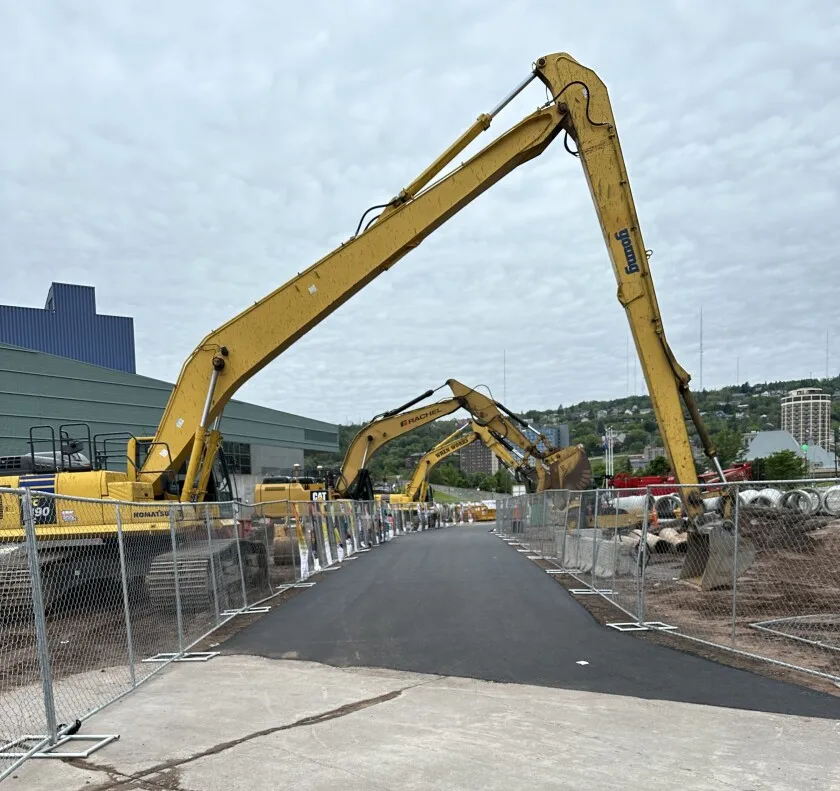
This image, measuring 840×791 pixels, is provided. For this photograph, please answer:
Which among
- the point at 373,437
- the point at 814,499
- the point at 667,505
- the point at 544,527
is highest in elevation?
the point at 373,437

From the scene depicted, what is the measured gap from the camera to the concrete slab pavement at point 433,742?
15.3 ft

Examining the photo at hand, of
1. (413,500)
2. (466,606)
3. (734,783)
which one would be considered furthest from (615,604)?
(413,500)

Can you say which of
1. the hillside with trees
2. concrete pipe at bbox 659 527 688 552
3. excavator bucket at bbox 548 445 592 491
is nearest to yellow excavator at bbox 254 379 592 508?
excavator bucket at bbox 548 445 592 491

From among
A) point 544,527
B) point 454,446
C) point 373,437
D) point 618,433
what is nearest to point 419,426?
point 373,437

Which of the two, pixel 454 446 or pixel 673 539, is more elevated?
pixel 454 446

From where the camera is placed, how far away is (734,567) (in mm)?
8180

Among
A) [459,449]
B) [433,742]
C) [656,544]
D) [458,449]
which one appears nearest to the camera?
Result: [433,742]

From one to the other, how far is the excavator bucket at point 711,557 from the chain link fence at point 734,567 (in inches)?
0.6

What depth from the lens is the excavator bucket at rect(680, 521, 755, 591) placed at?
10.5m

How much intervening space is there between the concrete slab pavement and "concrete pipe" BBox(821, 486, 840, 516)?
11.8ft

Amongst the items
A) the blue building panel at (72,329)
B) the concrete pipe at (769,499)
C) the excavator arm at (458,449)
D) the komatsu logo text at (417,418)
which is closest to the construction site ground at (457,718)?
the concrete pipe at (769,499)

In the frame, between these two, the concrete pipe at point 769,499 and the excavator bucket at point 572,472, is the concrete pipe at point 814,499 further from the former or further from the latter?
the excavator bucket at point 572,472

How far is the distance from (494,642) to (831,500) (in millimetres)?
4505

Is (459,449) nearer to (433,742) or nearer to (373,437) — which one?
(373,437)
